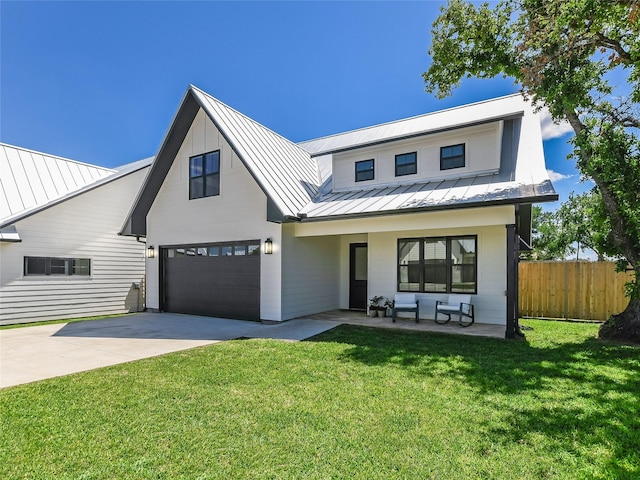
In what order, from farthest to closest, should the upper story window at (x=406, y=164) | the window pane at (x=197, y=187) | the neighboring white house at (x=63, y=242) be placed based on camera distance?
the window pane at (x=197, y=187) → the neighboring white house at (x=63, y=242) → the upper story window at (x=406, y=164)

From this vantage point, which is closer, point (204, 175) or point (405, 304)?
point (405, 304)

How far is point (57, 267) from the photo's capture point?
1159 centimetres

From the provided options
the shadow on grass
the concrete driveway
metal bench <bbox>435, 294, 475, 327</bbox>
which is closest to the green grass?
the shadow on grass

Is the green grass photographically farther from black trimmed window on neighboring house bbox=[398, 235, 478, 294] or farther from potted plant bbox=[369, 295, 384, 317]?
potted plant bbox=[369, 295, 384, 317]

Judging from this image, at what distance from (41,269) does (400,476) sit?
12838 mm

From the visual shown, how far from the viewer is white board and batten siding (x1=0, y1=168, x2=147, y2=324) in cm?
1067

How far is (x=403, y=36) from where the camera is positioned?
1191 centimetres

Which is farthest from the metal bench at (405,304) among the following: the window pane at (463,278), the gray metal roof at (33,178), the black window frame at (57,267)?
the gray metal roof at (33,178)

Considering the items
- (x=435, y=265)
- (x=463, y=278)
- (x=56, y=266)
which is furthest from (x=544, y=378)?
(x=56, y=266)

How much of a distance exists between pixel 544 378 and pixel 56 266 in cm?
1375

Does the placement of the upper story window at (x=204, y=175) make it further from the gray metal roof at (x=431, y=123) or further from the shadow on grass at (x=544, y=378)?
the shadow on grass at (x=544, y=378)

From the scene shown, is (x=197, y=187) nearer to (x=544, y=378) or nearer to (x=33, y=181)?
(x=33, y=181)

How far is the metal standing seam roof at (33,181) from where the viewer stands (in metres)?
11.0

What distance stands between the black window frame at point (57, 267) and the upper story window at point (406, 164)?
11275mm
